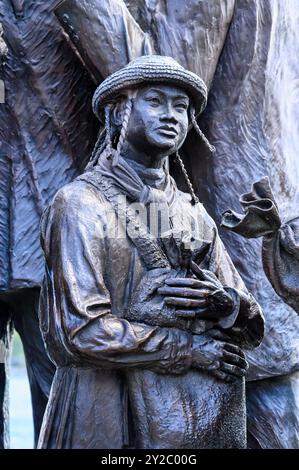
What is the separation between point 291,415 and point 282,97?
128 centimetres

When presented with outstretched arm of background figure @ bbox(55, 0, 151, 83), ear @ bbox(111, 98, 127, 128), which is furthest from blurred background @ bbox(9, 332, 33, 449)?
ear @ bbox(111, 98, 127, 128)

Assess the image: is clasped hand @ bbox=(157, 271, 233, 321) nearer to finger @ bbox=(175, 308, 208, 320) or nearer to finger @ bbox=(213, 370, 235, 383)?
finger @ bbox=(175, 308, 208, 320)

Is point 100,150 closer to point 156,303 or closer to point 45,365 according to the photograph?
point 156,303

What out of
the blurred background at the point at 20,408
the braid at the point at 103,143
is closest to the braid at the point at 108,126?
the braid at the point at 103,143

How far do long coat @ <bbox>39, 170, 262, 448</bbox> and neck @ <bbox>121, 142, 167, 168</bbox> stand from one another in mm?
264

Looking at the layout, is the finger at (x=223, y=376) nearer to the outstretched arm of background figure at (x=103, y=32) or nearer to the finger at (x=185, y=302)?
the finger at (x=185, y=302)

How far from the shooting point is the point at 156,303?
28.5 feet

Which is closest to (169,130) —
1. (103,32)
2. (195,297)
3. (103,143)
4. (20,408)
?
(103,143)

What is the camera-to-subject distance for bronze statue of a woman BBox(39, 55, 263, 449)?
8586 mm

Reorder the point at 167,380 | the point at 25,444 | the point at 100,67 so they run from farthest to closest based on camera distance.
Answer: the point at 25,444, the point at 100,67, the point at 167,380

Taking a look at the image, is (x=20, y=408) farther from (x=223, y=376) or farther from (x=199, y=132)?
(x=223, y=376)

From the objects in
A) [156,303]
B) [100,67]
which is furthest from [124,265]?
[100,67]

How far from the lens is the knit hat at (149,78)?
8828 mm

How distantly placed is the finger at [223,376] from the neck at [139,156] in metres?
0.80
